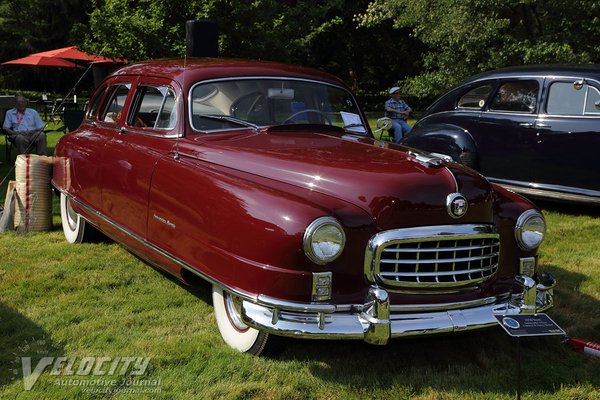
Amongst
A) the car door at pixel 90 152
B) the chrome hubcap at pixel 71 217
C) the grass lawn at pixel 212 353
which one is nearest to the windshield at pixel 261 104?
the car door at pixel 90 152

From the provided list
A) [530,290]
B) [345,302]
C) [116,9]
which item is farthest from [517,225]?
[116,9]

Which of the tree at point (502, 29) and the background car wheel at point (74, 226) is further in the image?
the tree at point (502, 29)

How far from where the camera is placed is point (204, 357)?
3.47 metres

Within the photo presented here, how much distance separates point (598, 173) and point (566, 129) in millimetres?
597

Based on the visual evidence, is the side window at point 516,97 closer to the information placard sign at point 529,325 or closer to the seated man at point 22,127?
the information placard sign at point 529,325

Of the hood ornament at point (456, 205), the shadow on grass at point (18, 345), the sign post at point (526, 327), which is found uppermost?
the hood ornament at point (456, 205)

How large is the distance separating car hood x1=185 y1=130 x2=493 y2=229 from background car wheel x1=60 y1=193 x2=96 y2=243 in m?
2.23

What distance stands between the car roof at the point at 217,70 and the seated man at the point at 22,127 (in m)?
5.45

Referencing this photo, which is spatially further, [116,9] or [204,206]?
[116,9]

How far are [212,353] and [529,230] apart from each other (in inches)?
78.9

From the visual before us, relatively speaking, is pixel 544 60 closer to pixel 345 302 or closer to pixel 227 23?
pixel 227 23

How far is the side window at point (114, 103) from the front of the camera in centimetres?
503

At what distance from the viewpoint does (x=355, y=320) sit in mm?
2963

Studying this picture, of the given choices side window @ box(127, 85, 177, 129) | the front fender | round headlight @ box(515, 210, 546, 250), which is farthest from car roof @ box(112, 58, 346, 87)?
the front fender
